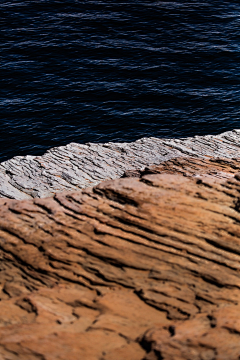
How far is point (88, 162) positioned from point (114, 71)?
67.1ft

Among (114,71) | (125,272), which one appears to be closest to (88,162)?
(125,272)

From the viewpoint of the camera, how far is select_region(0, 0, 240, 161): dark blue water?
35.2 meters

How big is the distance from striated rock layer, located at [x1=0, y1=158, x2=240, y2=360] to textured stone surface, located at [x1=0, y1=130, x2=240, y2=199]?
8812 millimetres

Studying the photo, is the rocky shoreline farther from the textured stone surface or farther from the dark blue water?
the dark blue water

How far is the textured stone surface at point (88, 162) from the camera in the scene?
22594 millimetres

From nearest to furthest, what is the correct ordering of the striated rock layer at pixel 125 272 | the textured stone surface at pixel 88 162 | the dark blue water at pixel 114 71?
the striated rock layer at pixel 125 272
the textured stone surface at pixel 88 162
the dark blue water at pixel 114 71

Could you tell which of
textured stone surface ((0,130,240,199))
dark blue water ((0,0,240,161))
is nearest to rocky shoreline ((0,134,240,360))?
textured stone surface ((0,130,240,199))

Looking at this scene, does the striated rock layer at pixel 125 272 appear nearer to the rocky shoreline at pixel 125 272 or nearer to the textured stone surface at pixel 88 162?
the rocky shoreline at pixel 125 272

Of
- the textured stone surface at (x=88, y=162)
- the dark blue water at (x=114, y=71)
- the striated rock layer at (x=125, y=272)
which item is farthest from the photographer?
the dark blue water at (x=114, y=71)

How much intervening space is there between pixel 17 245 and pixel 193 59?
1457 inches

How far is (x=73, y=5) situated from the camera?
170 feet

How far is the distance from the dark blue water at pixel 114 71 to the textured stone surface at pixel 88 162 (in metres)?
6.92

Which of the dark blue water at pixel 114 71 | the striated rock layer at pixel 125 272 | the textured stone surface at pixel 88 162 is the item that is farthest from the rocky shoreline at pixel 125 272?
the dark blue water at pixel 114 71

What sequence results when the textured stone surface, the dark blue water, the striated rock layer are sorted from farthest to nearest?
the dark blue water → the textured stone surface → the striated rock layer
